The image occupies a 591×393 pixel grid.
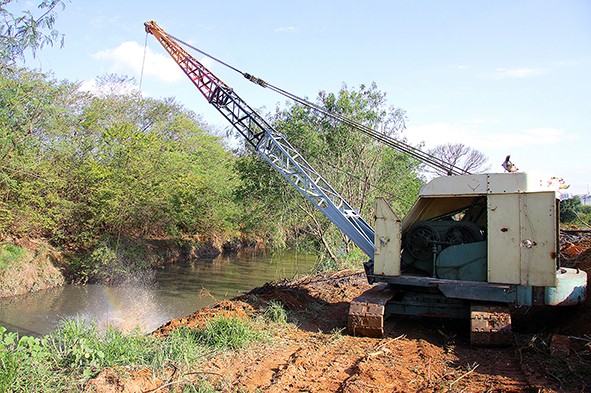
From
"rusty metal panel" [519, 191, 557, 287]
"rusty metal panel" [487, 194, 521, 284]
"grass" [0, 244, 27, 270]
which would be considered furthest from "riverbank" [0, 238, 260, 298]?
"rusty metal panel" [519, 191, 557, 287]

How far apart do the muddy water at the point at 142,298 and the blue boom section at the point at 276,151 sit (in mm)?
3089

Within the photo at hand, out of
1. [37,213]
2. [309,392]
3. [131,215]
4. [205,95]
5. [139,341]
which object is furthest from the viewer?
[131,215]

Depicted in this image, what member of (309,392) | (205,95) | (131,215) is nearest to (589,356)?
(309,392)

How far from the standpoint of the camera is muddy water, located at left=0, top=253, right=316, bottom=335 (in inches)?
449

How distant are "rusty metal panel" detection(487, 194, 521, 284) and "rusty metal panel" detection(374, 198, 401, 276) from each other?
1168 millimetres

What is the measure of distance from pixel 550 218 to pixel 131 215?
15628mm

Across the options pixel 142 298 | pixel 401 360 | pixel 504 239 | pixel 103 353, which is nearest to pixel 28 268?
pixel 142 298

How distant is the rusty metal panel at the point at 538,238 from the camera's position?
18.2 feet

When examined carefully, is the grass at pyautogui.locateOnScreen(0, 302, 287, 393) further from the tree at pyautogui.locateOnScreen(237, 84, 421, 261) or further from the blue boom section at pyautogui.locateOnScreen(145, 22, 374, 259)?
the tree at pyautogui.locateOnScreen(237, 84, 421, 261)

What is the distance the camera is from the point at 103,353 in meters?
4.52

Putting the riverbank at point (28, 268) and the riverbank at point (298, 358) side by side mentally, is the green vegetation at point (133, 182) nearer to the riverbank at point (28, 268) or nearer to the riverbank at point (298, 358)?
the riverbank at point (28, 268)

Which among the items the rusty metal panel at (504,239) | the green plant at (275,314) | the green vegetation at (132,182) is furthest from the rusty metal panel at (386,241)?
the green vegetation at (132,182)

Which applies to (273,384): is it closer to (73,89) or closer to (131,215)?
(131,215)

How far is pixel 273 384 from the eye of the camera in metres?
4.40
